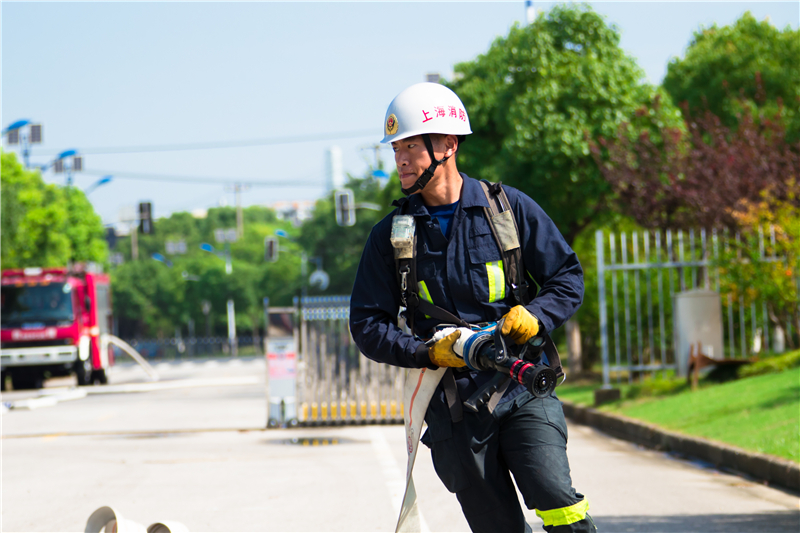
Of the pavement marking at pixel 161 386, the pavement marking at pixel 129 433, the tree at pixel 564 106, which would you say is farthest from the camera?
the pavement marking at pixel 161 386

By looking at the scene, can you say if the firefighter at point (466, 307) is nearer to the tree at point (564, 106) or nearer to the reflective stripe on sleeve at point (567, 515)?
the reflective stripe on sleeve at point (567, 515)

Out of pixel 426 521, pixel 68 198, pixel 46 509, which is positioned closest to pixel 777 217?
pixel 426 521

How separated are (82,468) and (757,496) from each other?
19.5 ft

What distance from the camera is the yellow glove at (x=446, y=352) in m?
3.29

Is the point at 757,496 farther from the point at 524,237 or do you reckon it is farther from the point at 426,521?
the point at 524,237

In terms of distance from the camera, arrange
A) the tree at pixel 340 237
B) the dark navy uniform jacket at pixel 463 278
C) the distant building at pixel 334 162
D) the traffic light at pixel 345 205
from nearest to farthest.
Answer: the dark navy uniform jacket at pixel 463 278 → the traffic light at pixel 345 205 → the tree at pixel 340 237 → the distant building at pixel 334 162

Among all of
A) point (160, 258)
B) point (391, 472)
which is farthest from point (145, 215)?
point (160, 258)

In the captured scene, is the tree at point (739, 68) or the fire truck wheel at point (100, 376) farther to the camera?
the tree at point (739, 68)

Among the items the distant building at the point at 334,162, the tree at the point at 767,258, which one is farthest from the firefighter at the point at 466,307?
the distant building at the point at 334,162

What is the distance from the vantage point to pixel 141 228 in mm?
33156

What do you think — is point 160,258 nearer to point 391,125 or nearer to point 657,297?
point 657,297

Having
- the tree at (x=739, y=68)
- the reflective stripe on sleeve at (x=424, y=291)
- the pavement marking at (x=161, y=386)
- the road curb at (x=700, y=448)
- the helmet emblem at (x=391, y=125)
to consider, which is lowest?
the pavement marking at (x=161, y=386)

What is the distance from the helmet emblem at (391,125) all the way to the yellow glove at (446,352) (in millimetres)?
829

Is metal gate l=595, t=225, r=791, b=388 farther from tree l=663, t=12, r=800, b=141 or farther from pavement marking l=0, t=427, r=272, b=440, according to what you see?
tree l=663, t=12, r=800, b=141
